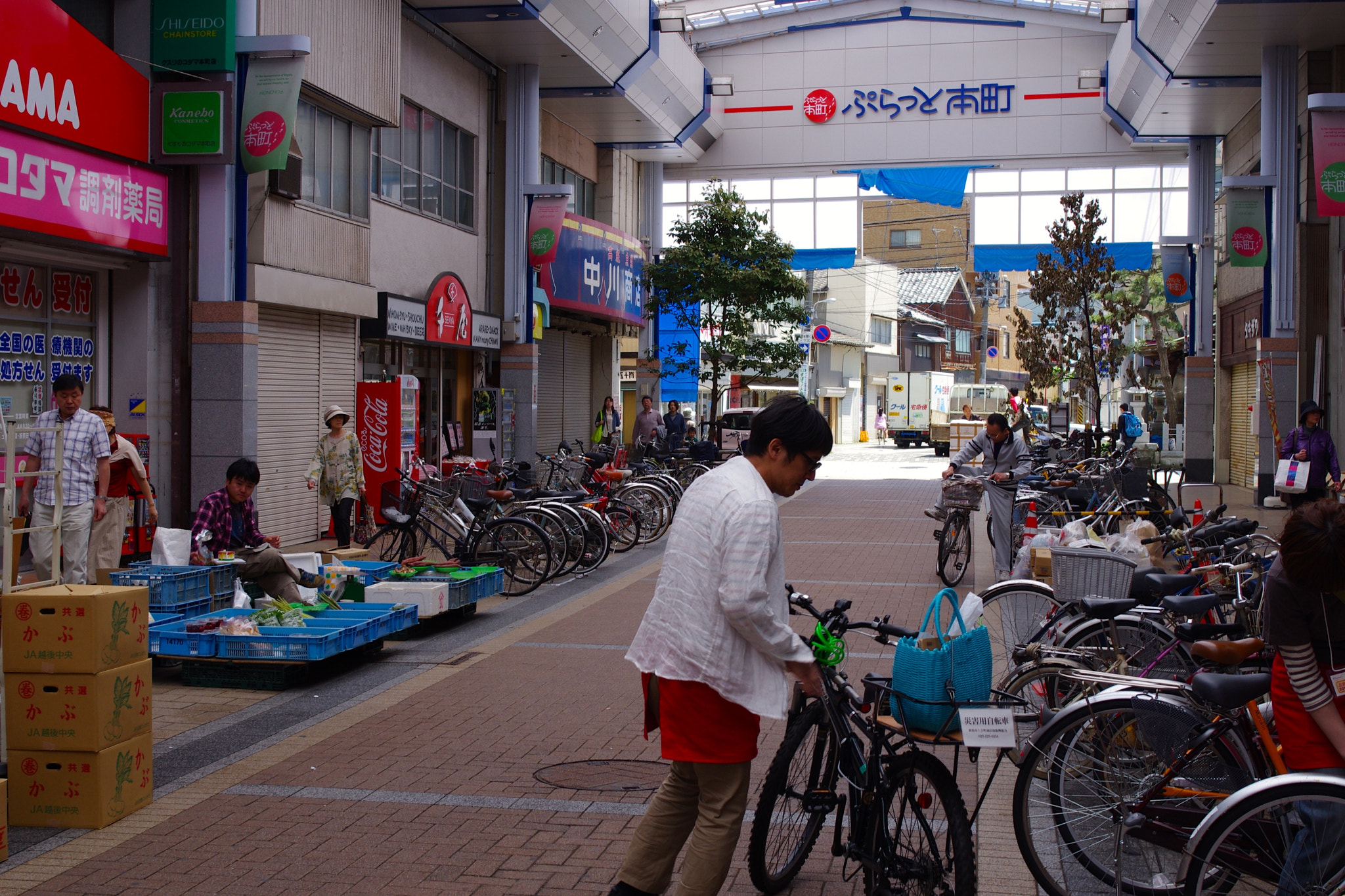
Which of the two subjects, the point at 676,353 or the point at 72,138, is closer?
the point at 72,138

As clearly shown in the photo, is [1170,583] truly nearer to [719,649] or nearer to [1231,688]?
[1231,688]

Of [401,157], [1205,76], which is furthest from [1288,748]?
[1205,76]

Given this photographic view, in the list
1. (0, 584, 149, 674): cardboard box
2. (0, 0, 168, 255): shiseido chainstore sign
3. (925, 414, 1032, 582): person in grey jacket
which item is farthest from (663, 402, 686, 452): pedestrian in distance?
(0, 584, 149, 674): cardboard box

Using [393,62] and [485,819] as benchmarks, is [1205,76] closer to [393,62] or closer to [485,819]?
[393,62]

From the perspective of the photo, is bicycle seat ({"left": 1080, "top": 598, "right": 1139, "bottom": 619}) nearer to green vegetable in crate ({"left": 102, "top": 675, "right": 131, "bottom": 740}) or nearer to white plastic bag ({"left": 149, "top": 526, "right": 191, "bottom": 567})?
green vegetable in crate ({"left": 102, "top": 675, "right": 131, "bottom": 740})

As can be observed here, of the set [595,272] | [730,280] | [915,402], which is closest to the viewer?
[730,280]

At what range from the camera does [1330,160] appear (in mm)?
16688

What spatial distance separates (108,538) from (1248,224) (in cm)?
1839

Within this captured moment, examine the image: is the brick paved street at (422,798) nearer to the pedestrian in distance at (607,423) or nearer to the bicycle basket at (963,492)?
the bicycle basket at (963,492)

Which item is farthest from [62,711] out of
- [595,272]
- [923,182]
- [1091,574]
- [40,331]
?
[923,182]

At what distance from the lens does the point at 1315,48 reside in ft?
64.7

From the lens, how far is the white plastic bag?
8.78 metres

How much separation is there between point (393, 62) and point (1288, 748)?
48.8 feet

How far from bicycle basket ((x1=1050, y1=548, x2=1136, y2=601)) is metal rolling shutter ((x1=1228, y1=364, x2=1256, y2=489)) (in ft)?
59.8
